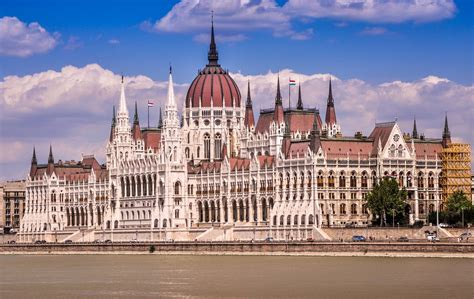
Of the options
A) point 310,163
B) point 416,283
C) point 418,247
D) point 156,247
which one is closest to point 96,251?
point 156,247

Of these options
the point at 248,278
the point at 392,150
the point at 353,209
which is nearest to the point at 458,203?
the point at 392,150

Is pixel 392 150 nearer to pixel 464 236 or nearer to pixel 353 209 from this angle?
pixel 353 209

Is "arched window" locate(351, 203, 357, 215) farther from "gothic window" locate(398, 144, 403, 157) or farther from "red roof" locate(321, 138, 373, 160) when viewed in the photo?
"gothic window" locate(398, 144, 403, 157)

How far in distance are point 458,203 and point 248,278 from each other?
61.1 m

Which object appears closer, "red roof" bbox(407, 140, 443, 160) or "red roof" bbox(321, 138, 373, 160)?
"red roof" bbox(321, 138, 373, 160)

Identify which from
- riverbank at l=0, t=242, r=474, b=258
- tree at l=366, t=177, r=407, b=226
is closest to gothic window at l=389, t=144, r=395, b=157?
tree at l=366, t=177, r=407, b=226

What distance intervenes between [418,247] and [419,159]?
45942mm

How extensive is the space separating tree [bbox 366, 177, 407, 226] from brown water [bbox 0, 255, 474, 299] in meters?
22.8

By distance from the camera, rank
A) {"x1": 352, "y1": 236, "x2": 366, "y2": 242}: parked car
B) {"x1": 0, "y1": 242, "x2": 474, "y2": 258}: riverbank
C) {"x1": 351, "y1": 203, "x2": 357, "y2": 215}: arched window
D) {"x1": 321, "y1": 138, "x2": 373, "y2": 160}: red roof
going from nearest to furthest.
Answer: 1. {"x1": 0, "y1": 242, "x2": 474, "y2": 258}: riverbank
2. {"x1": 352, "y1": 236, "x2": 366, "y2": 242}: parked car
3. {"x1": 351, "y1": 203, "x2": 357, "y2": 215}: arched window
4. {"x1": 321, "y1": 138, "x2": 373, "y2": 160}: red roof

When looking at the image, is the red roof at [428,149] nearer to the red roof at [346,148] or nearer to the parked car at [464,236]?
the red roof at [346,148]

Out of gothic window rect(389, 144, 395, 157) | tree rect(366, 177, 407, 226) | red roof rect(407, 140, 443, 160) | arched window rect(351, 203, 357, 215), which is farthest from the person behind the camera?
red roof rect(407, 140, 443, 160)

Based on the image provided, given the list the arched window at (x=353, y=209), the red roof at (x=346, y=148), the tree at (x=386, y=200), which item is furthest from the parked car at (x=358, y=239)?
the red roof at (x=346, y=148)

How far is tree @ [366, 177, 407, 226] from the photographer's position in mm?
174000

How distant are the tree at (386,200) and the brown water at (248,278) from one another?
74.8ft
